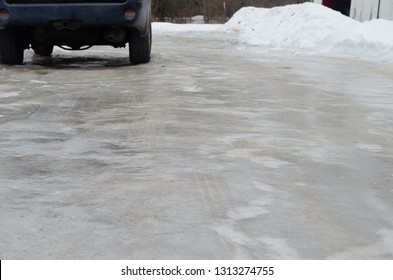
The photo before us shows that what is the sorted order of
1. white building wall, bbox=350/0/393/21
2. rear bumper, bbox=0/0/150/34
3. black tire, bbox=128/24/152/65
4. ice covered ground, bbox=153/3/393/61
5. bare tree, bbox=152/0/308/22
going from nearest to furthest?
rear bumper, bbox=0/0/150/34 < black tire, bbox=128/24/152/65 < ice covered ground, bbox=153/3/393/61 < white building wall, bbox=350/0/393/21 < bare tree, bbox=152/0/308/22

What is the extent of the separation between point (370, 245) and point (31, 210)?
4.73 ft

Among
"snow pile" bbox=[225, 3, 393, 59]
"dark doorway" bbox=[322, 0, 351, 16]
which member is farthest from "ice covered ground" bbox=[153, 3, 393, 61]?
"dark doorway" bbox=[322, 0, 351, 16]

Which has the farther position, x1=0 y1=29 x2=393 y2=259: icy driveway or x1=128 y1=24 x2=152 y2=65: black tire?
x1=128 y1=24 x2=152 y2=65: black tire

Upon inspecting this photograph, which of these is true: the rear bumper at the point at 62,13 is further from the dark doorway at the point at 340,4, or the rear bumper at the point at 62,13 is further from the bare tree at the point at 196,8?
the bare tree at the point at 196,8

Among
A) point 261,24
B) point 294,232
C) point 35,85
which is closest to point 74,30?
point 35,85

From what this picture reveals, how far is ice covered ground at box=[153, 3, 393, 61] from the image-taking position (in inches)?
441

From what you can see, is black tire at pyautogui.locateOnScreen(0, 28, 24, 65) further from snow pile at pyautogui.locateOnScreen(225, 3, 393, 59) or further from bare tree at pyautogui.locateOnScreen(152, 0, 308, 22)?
bare tree at pyautogui.locateOnScreen(152, 0, 308, 22)

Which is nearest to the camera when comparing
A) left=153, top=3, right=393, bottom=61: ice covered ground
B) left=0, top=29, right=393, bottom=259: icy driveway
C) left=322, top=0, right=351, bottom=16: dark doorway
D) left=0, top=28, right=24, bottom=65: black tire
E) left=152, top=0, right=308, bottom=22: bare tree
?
left=0, top=29, right=393, bottom=259: icy driveway

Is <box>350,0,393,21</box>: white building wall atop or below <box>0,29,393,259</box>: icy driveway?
atop

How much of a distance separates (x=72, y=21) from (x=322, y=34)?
262 inches

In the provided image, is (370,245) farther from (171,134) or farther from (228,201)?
(171,134)

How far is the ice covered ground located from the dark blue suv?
15.5 ft

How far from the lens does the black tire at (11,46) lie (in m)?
7.99

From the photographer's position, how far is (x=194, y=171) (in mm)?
3240
